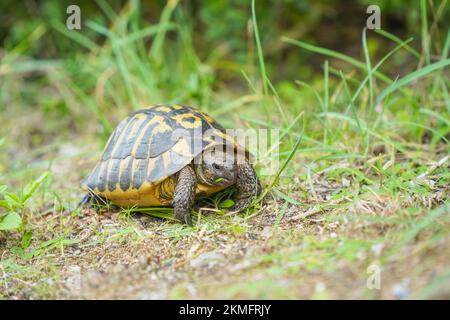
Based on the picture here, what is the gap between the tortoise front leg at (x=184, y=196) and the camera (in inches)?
124

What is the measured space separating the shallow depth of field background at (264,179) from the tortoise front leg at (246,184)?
0.33ft

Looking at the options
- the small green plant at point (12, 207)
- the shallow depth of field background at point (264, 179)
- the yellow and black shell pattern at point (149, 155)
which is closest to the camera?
the shallow depth of field background at point (264, 179)

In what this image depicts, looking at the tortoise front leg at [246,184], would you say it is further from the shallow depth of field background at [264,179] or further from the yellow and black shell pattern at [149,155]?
the yellow and black shell pattern at [149,155]

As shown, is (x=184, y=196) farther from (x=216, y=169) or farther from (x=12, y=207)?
(x=12, y=207)

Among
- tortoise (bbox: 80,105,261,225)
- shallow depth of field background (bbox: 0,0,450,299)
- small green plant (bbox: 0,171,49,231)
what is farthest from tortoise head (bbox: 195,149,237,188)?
small green plant (bbox: 0,171,49,231)

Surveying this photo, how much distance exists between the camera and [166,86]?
5.62 m

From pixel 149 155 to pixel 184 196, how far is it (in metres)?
0.39

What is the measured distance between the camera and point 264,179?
3.58 meters

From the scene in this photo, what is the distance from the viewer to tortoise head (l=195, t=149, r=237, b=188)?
10.4ft

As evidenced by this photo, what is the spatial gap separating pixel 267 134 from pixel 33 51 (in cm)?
503

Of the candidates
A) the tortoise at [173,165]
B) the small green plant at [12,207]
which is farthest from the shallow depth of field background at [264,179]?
the tortoise at [173,165]

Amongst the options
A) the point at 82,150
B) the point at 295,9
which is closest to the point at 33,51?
the point at 82,150

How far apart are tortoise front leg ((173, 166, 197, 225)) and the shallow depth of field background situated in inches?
3.5

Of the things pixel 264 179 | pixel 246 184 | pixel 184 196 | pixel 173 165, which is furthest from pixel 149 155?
pixel 264 179
